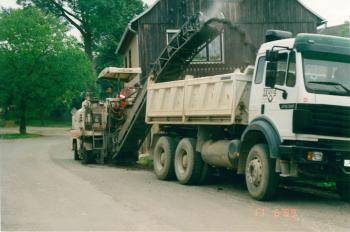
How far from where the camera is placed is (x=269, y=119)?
10117mm

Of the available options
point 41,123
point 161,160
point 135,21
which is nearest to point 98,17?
point 41,123

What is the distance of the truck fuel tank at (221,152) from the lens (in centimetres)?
1112

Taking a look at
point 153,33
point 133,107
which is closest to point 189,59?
point 133,107

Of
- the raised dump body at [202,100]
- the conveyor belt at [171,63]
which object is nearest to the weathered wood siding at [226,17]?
the conveyor belt at [171,63]

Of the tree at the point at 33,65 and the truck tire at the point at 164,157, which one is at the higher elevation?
the tree at the point at 33,65

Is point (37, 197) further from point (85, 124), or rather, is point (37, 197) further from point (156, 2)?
point (156, 2)

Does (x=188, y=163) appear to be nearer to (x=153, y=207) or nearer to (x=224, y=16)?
(x=153, y=207)

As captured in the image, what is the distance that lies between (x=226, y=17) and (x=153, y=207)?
1957cm

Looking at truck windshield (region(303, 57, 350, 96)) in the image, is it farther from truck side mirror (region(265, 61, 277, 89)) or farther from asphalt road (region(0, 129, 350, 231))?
asphalt road (region(0, 129, 350, 231))

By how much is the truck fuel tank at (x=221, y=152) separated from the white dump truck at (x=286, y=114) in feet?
0.07

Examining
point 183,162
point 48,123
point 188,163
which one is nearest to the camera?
point 188,163

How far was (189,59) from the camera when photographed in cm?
1644

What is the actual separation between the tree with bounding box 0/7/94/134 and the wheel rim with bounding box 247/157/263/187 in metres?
32.8

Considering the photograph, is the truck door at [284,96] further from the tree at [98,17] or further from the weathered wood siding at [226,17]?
the tree at [98,17]
